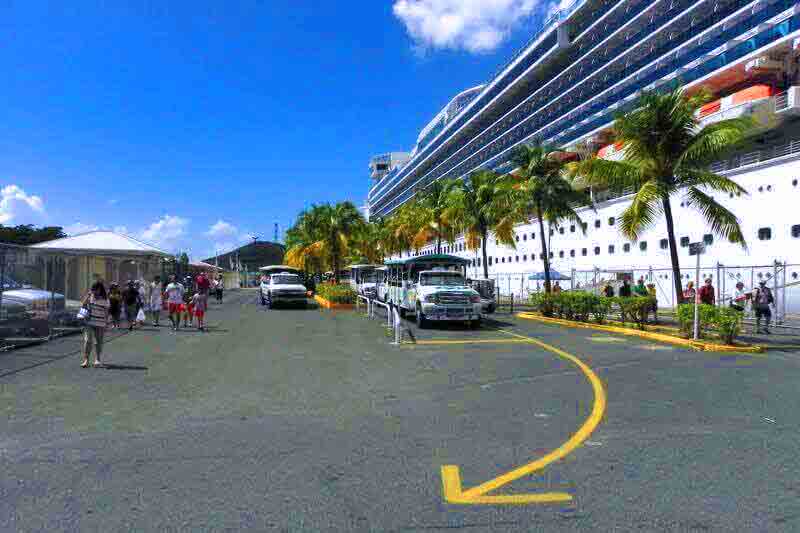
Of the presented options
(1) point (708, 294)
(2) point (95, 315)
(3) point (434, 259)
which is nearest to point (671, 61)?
(1) point (708, 294)

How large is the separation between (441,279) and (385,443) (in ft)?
47.1

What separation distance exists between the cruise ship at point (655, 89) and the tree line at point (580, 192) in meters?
1.79

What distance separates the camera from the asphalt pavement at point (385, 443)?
392 centimetres

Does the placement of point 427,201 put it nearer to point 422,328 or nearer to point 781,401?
point 422,328

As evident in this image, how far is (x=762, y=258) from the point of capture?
2619cm

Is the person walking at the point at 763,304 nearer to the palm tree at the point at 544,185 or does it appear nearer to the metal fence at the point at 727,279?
the metal fence at the point at 727,279

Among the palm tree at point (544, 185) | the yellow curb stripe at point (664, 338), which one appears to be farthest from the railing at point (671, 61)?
the yellow curb stripe at point (664, 338)

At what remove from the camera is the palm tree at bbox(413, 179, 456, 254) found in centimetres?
3900

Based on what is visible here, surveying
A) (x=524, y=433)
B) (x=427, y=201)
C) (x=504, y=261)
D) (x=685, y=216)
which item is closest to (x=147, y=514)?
(x=524, y=433)

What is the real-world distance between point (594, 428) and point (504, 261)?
46.9 m

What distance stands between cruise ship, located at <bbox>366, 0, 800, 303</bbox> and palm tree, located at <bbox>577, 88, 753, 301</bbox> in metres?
2.38

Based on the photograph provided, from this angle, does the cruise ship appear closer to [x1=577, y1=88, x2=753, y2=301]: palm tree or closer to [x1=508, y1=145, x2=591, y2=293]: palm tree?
[x1=577, y1=88, x2=753, y2=301]: palm tree

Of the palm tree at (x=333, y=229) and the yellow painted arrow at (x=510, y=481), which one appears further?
the palm tree at (x=333, y=229)

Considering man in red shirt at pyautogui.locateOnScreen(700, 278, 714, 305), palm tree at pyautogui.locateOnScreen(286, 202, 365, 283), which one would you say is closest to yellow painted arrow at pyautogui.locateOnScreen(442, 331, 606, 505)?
man in red shirt at pyautogui.locateOnScreen(700, 278, 714, 305)
